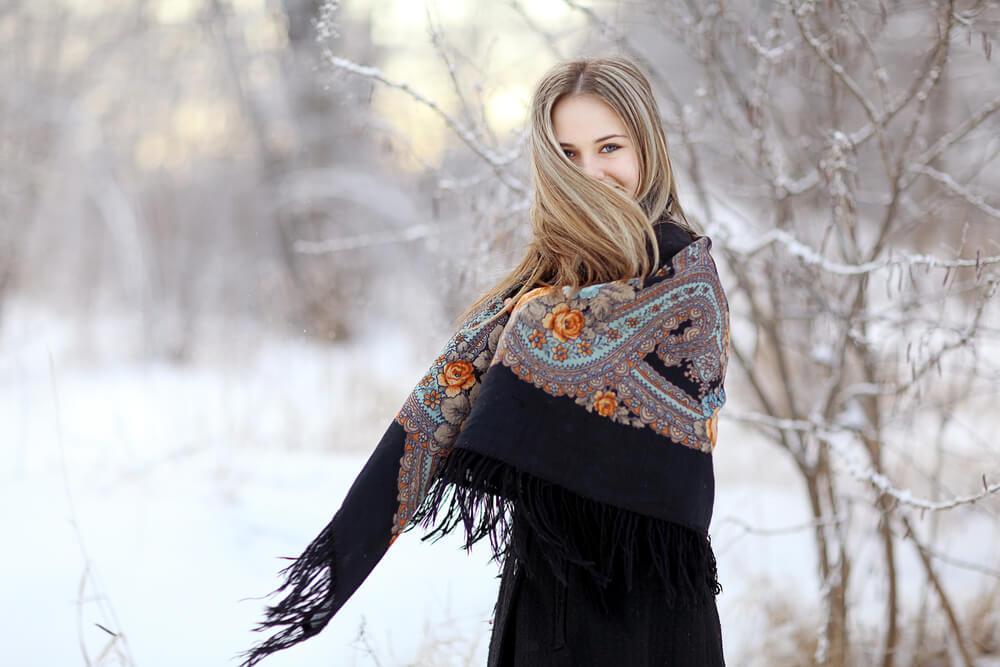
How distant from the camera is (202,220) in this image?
7.60 m

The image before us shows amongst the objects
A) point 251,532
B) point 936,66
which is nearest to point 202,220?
point 251,532

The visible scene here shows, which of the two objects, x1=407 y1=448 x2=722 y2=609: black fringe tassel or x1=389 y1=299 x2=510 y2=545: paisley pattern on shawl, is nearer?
x1=407 y1=448 x2=722 y2=609: black fringe tassel

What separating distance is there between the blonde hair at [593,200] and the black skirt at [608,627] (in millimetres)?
523

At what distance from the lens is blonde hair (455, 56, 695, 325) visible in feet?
4.91

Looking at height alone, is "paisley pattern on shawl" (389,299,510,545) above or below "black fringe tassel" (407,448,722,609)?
above

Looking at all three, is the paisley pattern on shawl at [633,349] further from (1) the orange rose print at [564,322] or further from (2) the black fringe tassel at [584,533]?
(2) the black fringe tassel at [584,533]

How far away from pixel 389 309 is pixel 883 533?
469cm

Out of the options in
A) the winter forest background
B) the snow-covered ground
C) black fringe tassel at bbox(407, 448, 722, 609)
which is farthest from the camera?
the winter forest background

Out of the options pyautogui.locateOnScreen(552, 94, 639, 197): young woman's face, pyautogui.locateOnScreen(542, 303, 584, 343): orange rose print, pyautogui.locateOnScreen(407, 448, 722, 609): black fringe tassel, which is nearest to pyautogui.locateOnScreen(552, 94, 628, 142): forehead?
pyautogui.locateOnScreen(552, 94, 639, 197): young woman's face

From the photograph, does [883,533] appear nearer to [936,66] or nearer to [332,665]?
[936,66]

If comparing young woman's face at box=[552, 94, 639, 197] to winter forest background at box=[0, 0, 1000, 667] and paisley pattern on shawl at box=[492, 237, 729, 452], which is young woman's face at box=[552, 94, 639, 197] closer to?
paisley pattern on shawl at box=[492, 237, 729, 452]

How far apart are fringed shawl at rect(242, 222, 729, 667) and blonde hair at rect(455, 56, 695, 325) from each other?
0.21 ft

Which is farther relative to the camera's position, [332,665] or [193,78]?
[193,78]

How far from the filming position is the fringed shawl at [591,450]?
1392 mm
